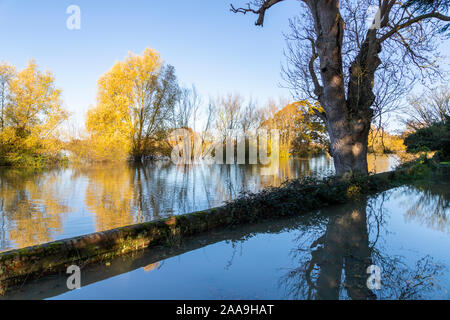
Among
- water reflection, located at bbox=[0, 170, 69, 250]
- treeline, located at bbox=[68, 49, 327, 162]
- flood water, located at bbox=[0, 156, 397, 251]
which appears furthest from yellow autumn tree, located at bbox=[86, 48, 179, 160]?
water reflection, located at bbox=[0, 170, 69, 250]

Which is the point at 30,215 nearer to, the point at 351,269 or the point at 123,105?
the point at 351,269

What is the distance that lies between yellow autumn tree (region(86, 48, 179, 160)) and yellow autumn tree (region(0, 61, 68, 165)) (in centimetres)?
427

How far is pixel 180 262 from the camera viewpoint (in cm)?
332

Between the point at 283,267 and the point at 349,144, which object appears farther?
the point at 349,144

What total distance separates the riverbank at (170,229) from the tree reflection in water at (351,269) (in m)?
1.16

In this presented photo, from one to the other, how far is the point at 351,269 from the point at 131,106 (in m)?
23.1

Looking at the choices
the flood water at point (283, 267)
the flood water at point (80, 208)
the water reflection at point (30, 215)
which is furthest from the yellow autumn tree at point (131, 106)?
the flood water at point (283, 267)

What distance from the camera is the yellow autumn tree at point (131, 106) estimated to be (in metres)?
22.8

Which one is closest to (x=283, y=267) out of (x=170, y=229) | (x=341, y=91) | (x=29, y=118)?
(x=170, y=229)

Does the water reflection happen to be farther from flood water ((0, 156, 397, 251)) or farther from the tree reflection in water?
the tree reflection in water

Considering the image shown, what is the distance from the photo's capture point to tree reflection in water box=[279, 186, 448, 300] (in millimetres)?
2535

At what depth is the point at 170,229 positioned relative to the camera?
13.1 feet
